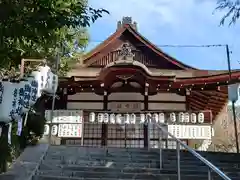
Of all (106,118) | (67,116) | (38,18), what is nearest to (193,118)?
(106,118)

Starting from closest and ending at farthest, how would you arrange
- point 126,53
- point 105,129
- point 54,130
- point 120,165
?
1. point 120,165
2. point 54,130
3. point 126,53
4. point 105,129

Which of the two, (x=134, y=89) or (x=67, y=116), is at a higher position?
(x=134, y=89)

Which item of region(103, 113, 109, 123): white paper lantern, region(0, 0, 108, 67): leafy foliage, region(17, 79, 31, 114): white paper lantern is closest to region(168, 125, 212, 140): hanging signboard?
region(103, 113, 109, 123): white paper lantern

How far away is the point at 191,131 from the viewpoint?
13266 millimetres

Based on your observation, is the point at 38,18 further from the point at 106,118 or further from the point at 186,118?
the point at 186,118

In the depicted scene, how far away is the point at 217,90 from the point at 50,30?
10.2 meters

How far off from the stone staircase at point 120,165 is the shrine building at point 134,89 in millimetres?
4571

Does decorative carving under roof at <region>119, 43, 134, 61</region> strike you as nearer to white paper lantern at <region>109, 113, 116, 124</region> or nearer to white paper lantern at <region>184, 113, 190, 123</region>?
white paper lantern at <region>109, 113, 116, 124</region>

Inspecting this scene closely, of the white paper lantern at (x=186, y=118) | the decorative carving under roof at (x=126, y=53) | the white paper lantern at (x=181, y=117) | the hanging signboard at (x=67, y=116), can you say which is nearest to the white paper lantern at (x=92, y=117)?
the hanging signboard at (x=67, y=116)

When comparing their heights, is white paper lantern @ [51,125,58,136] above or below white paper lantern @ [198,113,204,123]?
below

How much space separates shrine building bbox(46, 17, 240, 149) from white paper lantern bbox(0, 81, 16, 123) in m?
5.56

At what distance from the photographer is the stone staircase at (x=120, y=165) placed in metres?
6.71

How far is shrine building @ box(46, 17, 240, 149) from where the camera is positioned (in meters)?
13.5

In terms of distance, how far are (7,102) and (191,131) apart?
7613 millimetres
